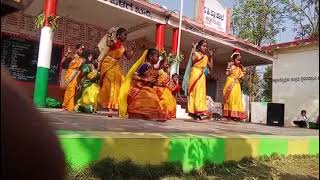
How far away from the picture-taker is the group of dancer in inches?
272


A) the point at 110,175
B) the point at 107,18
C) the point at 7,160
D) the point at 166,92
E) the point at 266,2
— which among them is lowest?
the point at 110,175

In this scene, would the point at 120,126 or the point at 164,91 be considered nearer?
the point at 120,126

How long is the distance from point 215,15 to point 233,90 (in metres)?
4.32

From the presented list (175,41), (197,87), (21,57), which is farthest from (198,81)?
(21,57)

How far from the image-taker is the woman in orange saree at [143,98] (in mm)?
6812

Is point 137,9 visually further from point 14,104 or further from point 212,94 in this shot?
point 14,104

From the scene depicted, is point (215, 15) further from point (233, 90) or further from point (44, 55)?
point (44, 55)

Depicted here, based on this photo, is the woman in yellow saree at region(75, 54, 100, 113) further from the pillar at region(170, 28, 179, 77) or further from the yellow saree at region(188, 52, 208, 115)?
the pillar at region(170, 28, 179, 77)

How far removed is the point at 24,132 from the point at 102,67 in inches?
292

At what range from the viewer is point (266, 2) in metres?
20.6

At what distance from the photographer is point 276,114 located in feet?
42.9

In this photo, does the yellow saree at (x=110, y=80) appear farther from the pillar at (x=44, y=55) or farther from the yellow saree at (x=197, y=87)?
the yellow saree at (x=197, y=87)

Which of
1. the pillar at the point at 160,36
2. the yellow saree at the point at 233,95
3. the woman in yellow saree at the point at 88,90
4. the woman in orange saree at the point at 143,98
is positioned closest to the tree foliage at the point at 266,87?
the pillar at the point at 160,36

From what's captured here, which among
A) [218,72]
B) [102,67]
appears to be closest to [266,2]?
[218,72]
